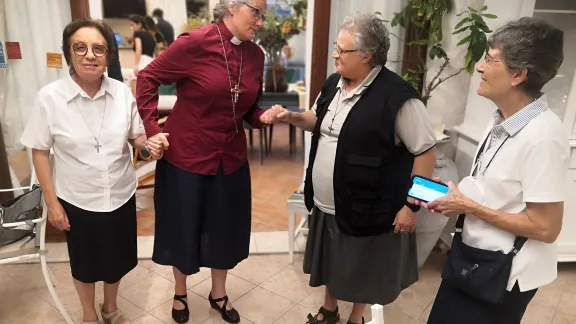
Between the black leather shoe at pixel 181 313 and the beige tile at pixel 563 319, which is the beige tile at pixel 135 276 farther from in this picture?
the beige tile at pixel 563 319

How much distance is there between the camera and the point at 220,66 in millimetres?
1860

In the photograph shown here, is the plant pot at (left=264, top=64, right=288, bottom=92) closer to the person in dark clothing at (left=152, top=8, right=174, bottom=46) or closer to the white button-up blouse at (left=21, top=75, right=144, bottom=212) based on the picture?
the person in dark clothing at (left=152, top=8, right=174, bottom=46)

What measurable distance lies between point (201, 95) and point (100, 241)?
0.77 metres

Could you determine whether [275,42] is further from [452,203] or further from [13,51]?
[452,203]

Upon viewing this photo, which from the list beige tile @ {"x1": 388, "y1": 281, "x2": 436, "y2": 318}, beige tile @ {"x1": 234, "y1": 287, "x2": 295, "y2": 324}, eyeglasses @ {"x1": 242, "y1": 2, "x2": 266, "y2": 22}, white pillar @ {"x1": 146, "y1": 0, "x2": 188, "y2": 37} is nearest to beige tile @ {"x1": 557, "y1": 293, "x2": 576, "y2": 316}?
beige tile @ {"x1": 388, "y1": 281, "x2": 436, "y2": 318}

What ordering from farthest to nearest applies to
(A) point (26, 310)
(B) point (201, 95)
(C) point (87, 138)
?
(A) point (26, 310) < (B) point (201, 95) < (C) point (87, 138)

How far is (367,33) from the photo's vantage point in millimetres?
1634

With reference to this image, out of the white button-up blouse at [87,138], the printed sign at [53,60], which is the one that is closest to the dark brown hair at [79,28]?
the white button-up blouse at [87,138]

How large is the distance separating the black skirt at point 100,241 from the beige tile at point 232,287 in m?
0.61

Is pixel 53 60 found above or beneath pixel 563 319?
above

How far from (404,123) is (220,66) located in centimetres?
79

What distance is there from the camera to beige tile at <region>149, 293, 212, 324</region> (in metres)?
2.29

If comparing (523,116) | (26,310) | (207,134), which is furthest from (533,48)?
(26,310)

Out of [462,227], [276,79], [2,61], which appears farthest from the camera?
[276,79]
